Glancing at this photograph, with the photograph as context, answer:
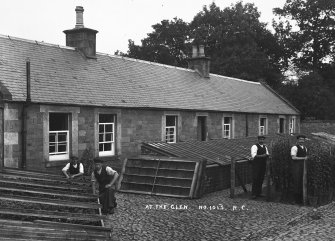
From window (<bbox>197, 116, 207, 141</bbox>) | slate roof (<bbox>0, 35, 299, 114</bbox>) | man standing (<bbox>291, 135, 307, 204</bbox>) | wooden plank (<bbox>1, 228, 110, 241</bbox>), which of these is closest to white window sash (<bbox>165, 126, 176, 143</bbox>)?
slate roof (<bbox>0, 35, 299, 114</bbox>)

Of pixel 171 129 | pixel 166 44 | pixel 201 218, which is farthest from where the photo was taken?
pixel 166 44

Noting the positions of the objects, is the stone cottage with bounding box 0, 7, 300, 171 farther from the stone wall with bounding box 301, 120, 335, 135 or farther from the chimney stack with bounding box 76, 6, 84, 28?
the stone wall with bounding box 301, 120, 335, 135

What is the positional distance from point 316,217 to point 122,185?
6.51 meters

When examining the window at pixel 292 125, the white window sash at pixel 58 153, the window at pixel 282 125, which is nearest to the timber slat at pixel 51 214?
the white window sash at pixel 58 153

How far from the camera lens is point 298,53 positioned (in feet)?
162

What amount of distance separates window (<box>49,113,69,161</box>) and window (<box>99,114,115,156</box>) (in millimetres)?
1652

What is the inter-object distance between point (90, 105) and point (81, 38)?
5.35 meters

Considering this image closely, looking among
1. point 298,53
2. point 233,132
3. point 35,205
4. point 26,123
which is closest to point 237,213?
point 35,205

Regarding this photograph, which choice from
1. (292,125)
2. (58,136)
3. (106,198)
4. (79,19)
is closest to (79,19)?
(79,19)

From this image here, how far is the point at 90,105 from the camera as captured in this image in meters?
15.8

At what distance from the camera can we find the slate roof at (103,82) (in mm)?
15117

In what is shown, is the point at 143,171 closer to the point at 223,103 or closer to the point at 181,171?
the point at 181,171

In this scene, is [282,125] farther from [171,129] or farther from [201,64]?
[171,129]

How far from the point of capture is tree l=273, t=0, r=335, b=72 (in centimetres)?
4714
